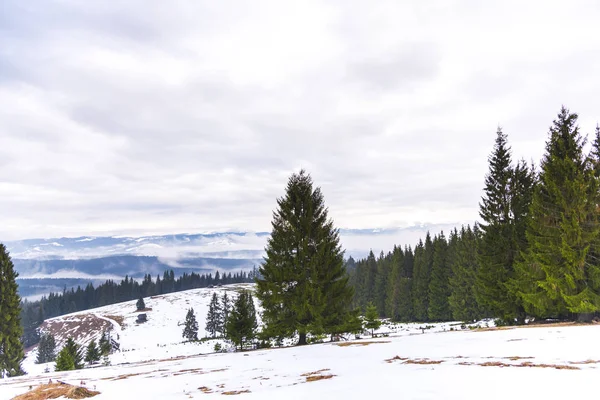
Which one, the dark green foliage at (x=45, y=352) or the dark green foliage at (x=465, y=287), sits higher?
the dark green foliage at (x=465, y=287)

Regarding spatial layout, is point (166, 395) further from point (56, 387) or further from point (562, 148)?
point (562, 148)

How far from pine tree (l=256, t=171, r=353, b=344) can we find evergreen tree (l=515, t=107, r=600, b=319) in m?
12.3

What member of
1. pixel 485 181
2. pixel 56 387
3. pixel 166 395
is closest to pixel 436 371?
pixel 166 395

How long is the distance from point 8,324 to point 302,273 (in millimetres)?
34761

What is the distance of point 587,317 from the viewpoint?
722 inches

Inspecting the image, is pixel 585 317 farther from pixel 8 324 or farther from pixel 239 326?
pixel 8 324

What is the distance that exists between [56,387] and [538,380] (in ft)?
46.3

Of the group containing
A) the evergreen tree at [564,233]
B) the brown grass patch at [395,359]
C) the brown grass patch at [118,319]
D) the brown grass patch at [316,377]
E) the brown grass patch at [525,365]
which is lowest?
the brown grass patch at [118,319]

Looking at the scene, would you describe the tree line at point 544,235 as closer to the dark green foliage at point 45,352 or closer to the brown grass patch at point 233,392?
the brown grass patch at point 233,392

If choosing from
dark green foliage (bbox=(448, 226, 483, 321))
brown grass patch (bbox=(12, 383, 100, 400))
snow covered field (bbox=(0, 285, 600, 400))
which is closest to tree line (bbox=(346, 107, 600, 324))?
snow covered field (bbox=(0, 285, 600, 400))

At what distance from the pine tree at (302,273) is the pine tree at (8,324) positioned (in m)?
30.8

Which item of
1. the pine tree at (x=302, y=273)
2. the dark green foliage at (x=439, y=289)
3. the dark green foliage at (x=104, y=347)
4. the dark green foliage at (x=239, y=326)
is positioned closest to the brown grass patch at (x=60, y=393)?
the pine tree at (x=302, y=273)

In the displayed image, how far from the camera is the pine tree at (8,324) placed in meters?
33.7

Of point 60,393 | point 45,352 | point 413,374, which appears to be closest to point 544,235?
point 413,374
